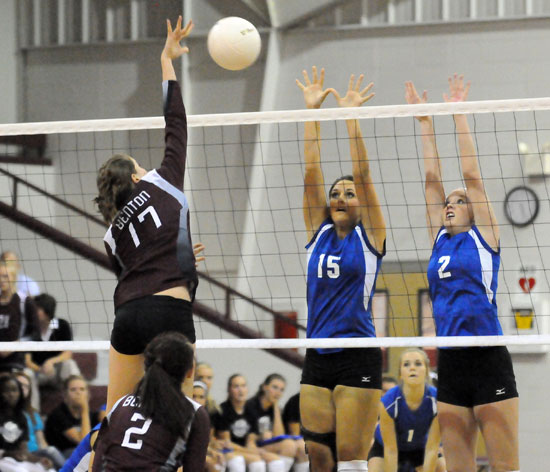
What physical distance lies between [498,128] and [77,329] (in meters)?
6.02

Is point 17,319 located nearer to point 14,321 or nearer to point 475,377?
point 14,321

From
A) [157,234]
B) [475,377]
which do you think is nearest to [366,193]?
[475,377]

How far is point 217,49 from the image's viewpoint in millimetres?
5863

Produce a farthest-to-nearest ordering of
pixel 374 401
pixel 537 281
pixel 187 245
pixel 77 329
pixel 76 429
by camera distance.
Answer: pixel 77 329
pixel 537 281
pixel 76 429
pixel 374 401
pixel 187 245

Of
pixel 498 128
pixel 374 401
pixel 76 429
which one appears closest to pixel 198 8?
pixel 498 128

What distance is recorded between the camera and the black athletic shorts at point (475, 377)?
16.7ft

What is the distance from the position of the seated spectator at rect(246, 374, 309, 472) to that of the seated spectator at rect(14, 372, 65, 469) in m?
1.89

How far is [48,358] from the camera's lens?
894 centimetres

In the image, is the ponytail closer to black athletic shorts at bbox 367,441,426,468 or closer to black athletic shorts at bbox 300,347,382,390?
black athletic shorts at bbox 300,347,382,390

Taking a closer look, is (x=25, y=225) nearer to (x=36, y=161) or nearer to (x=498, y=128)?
(x=36, y=161)

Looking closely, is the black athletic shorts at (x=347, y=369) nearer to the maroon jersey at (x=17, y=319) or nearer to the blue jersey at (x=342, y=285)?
the blue jersey at (x=342, y=285)

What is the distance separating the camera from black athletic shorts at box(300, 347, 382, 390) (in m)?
5.20

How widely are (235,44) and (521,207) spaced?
6.46 metres

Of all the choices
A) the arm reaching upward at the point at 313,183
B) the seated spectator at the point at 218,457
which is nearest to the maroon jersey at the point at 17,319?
the seated spectator at the point at 218,457
